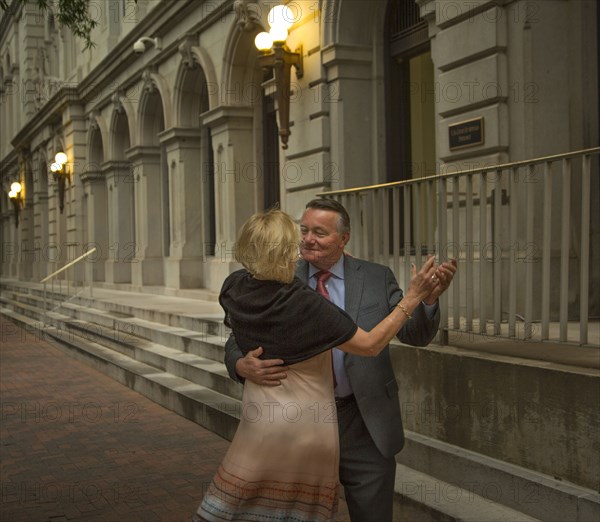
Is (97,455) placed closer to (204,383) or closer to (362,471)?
(204,383)

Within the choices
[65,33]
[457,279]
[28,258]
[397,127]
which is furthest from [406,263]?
[28,258]

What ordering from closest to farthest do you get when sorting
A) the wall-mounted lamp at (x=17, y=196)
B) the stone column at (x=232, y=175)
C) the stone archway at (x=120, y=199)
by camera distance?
the stone column at (x=232, y=175)
the stone archway at (x=120, y=199)
the wall-mounted lamp at (x=17, y=196)

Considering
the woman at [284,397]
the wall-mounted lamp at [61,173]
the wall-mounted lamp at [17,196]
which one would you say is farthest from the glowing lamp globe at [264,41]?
the wall-mounted lamp at [17,196]

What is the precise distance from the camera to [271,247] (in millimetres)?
3004

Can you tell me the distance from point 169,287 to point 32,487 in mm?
11295

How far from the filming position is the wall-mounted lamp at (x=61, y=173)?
24.5 meters

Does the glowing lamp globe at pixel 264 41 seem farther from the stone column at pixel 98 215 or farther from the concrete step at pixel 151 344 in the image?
the stone column at pixel 98 215

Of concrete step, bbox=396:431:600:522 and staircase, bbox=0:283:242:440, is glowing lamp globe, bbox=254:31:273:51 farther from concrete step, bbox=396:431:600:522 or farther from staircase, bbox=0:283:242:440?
concrete step, bbox=396:431:600:522

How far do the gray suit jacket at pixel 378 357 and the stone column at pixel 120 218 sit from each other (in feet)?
60.8

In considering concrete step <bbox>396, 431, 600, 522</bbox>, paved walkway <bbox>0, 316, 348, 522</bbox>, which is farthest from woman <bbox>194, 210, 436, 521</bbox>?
paved walkway <bbox>0, 316, 348, 522</bbox>

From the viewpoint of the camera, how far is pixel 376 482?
139 inches

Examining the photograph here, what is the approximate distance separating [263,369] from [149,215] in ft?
55.6

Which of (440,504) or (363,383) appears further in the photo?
(440,504)

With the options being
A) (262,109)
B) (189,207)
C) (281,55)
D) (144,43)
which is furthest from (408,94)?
(144,43)
